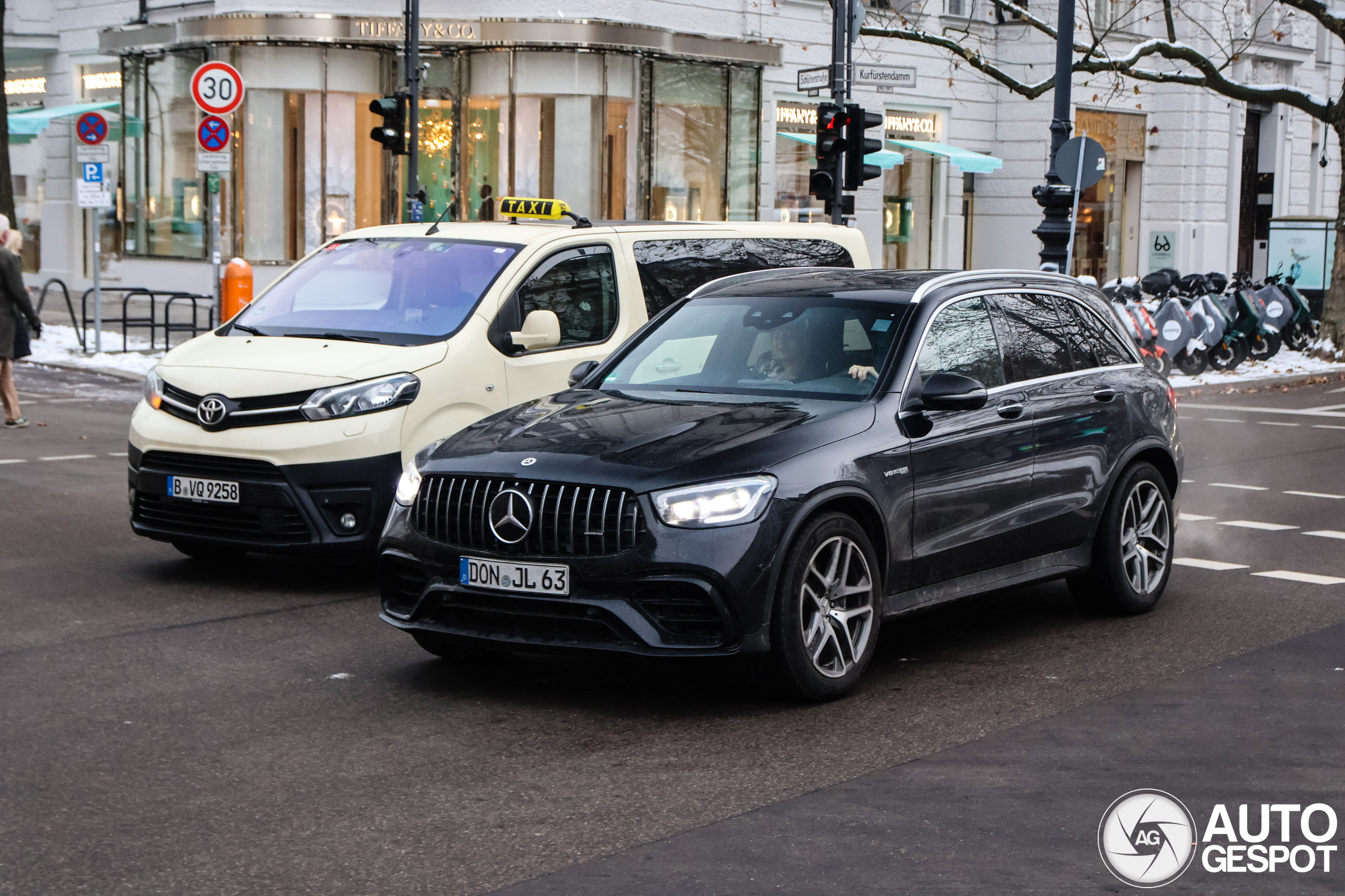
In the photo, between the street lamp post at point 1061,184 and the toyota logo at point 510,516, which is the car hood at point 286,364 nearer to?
the toyota logo at point 510,516

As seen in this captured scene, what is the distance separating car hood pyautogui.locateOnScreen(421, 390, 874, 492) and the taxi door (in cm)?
209

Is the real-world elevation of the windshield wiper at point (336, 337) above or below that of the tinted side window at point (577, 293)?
below

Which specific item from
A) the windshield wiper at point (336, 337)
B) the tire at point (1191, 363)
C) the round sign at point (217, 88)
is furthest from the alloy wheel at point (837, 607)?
the tire at point (1191, 363)

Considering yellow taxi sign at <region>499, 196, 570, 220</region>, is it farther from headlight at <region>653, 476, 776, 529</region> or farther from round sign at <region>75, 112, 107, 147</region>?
round sign at <region>75, 112, 107, 147</region>

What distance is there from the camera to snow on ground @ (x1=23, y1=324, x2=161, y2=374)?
2103 centimetres

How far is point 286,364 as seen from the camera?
8617 mm

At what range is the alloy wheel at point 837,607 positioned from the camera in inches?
246

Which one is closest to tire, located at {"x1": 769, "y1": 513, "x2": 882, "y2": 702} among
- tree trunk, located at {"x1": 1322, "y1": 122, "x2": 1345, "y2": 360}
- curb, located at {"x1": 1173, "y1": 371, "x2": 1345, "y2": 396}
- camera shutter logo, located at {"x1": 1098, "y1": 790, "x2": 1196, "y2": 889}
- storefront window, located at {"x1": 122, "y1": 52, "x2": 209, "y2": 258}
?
camera shutter logo, located at {"x1": 1098, "y1": 790, "x2": 1196, "y2": 889}

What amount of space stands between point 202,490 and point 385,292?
→ 155 cm

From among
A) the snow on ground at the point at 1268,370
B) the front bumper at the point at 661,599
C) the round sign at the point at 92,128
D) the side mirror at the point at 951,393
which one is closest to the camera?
the front bumper at the point at 661,599

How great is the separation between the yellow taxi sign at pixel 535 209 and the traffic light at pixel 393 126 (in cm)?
1149

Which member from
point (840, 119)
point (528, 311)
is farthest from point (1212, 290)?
point (528, 311)

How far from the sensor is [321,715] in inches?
241

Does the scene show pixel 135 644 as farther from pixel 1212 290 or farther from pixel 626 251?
pixel 1212 290
